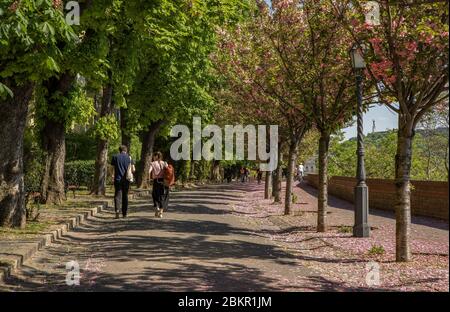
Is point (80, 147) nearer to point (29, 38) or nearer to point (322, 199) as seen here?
point (322, 199)

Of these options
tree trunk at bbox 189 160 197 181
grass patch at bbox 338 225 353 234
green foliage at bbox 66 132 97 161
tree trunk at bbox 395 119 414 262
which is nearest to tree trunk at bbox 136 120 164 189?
green foliage at bbox 66 132 97 161

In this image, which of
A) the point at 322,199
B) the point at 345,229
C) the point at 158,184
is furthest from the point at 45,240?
the point at 345,229

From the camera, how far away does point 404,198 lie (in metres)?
10.2

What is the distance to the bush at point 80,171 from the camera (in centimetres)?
3279

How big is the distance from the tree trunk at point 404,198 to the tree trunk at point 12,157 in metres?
8.16

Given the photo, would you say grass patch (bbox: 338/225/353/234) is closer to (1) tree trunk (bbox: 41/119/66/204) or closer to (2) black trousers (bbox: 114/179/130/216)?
(2) black trousers (bbox: 114/179/130/216)

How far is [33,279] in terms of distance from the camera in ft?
28.1

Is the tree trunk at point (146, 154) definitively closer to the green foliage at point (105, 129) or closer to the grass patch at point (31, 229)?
the green foliage at point (105, 129)

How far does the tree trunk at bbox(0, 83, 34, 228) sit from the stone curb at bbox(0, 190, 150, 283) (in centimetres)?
100

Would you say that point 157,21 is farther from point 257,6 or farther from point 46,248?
point 46,248

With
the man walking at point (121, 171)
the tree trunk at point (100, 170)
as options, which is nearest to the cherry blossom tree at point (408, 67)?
the man walking at point (121, 171)

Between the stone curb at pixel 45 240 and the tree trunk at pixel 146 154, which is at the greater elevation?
the tree trunk at pixel 146 154

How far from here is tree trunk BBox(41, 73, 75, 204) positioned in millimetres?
19188

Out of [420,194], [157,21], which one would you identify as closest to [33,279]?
[157,21]
